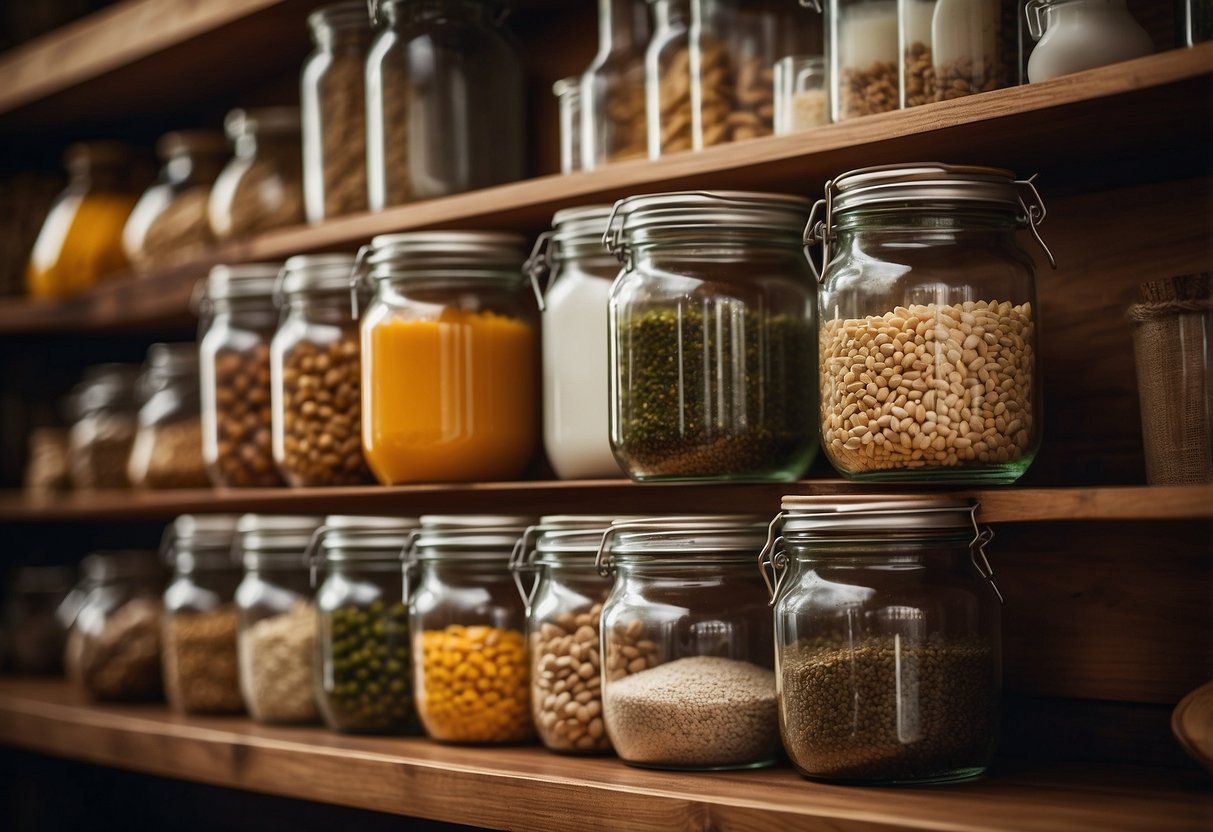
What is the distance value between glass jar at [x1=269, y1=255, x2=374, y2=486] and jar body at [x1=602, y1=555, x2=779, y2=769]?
1.47 feet

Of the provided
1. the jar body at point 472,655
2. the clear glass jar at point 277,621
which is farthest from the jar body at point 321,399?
the jar body at point 472,655

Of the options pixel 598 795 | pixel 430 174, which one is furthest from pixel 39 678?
pixel 598 795

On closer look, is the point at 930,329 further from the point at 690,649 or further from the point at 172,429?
the point at 172,429

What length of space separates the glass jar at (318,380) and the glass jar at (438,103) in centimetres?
11

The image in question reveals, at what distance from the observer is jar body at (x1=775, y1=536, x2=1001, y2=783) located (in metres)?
1.14

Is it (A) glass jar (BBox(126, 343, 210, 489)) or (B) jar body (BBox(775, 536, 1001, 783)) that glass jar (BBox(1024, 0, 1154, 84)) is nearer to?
(B) jar body (BBox(775, 536, 1001, 783))

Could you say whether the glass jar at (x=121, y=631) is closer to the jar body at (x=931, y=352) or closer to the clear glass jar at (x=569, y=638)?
the clear glass jar at (x=569, y=638)

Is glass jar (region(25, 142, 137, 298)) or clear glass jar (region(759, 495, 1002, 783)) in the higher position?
glass jar (region(25, 142, 137, 298))

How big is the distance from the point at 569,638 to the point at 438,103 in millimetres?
624

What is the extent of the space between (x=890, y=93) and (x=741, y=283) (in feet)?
0.70

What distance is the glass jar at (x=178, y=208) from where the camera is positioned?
1.98 meters

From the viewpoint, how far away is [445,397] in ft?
4.88

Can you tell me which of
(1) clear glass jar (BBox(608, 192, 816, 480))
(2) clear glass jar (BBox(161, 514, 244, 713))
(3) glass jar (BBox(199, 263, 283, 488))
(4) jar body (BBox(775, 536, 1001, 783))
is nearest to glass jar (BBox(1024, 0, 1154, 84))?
(1) clear glass jar (BBox(608, 192, 816, 480))

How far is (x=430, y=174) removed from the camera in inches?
62.7
